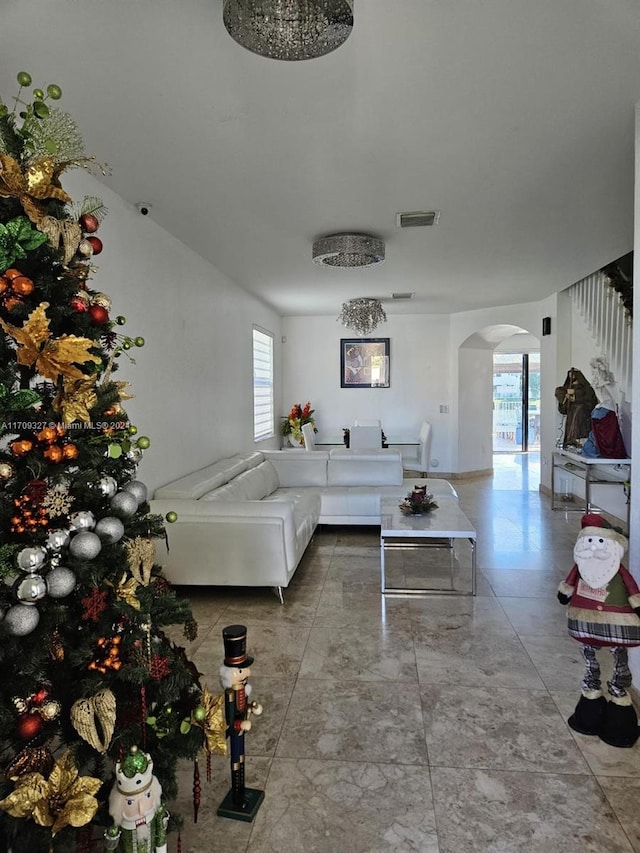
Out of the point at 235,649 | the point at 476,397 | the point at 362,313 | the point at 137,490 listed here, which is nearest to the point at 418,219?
the point at 362,313

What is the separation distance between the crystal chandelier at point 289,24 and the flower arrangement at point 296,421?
259 inches

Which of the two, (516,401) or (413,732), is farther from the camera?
(516,401)

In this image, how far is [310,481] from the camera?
5648 mm

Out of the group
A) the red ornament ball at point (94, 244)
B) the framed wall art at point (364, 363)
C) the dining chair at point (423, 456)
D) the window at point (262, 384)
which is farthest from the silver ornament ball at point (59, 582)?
the framed wall art at point (364, 363)

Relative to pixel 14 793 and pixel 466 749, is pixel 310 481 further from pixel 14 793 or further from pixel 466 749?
pixel 14 793

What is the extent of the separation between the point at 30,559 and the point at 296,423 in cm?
699

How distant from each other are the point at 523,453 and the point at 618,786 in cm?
1041

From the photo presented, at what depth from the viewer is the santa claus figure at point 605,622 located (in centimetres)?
202

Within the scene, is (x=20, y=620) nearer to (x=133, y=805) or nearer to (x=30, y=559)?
(x=30, y=559)

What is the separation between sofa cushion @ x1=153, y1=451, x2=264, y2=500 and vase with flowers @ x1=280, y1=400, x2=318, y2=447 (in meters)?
2.67

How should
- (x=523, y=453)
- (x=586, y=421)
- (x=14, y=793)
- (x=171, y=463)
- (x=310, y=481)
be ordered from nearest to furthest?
(x=14, y=793)
(x=171, y=463)
(x=310, y=481)
(x=586, y=421)
(x=523, y=453)

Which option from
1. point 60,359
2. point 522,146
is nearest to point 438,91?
point 522,146

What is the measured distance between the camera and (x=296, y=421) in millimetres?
8203

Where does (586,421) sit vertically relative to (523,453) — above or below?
above
